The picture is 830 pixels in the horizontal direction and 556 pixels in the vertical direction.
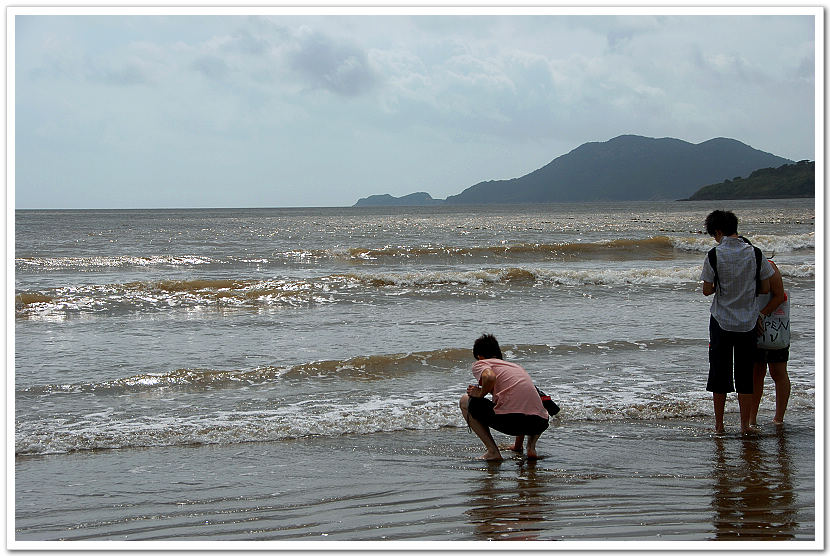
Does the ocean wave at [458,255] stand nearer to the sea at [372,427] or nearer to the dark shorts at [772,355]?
the sea at [372,427]

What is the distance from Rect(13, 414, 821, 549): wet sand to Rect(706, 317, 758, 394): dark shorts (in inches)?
16.2

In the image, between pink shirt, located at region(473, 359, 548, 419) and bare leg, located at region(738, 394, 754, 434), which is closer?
pink shirt, located at region(473, 359, 548, 419)

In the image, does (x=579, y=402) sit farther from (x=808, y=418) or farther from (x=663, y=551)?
(x=663, y=551)

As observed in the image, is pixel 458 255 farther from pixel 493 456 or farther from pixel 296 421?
pixel 493 456

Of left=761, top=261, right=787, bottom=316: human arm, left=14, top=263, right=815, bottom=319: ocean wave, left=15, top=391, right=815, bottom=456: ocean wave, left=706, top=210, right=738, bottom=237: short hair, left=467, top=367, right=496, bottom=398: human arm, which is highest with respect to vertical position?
left=706, top=210, right=738, bottom=237: short hair

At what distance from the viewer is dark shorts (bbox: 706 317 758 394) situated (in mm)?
5727

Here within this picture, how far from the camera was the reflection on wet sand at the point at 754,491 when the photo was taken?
3861 millimetres

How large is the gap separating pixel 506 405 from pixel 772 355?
7.66ft

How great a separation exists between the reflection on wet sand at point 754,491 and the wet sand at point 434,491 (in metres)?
0.01

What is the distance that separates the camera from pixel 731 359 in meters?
5.80

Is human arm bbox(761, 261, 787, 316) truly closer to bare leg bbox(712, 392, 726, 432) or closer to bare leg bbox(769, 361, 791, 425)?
bare leg bbox(769, 361, 791, 425)

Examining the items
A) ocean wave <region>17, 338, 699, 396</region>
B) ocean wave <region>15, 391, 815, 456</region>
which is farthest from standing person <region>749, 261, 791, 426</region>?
ocean wave <region>17, 338, 699, 396</region>

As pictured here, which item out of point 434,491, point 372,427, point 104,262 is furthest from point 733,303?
point 104,262

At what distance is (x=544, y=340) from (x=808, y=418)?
427 centimetres
